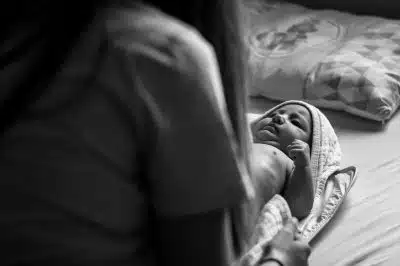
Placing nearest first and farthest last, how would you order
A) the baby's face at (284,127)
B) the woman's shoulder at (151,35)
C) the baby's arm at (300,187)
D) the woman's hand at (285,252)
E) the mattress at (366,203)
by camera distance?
the woman's shoulder at (151,35) < the woman's hand at (285,252) < the mattress at (366,203) < the baby's arm at (300,187) < the baby's face at (284,127)

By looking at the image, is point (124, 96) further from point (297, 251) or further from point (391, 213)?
point (391, 213)

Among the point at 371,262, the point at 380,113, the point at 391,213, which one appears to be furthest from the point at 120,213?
the point at 380,113

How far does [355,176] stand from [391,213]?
144 millimetres

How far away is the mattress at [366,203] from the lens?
113 centimetres

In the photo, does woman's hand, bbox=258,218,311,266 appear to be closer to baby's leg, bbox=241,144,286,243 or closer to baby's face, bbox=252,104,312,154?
baby's leg, bbox=241,144,286,243

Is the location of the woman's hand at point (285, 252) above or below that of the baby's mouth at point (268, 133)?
above

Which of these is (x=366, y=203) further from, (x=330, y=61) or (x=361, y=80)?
(x=330, y=61)

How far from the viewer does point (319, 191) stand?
52.7 inches

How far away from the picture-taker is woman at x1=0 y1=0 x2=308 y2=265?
480mm

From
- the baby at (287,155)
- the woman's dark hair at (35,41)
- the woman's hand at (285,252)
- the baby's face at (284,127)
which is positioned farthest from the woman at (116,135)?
the baby's face at (284,127)

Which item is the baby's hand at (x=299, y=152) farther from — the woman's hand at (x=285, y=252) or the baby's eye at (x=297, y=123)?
the woman's hand at (x=285, y=252)

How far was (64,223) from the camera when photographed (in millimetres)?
536

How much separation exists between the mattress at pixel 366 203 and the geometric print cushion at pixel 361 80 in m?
0.04

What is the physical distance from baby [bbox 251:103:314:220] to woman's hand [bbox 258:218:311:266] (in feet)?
0.65
